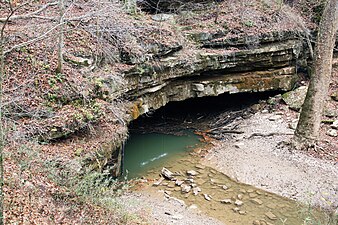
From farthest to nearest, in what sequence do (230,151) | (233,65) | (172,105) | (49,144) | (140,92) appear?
(172,105), (233,65), (230,151), (140,92), (49,144)

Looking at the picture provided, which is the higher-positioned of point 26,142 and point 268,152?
point 26,142

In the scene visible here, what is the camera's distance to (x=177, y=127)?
1262 cm

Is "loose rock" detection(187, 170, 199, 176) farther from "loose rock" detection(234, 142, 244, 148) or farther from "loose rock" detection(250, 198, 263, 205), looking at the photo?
"loose rock" detection(234, 142, 244, 148)

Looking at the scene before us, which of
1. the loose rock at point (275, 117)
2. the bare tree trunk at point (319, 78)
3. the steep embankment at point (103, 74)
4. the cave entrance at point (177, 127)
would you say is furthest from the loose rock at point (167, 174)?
the loose rock at point (275, 117)

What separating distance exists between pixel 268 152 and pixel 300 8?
310 inches

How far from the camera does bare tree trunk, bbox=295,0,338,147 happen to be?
9148 millimetres

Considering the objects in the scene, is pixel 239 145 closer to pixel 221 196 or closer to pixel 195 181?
pixel 195 181

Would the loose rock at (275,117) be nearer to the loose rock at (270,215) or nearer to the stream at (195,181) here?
the stream at (195,181)

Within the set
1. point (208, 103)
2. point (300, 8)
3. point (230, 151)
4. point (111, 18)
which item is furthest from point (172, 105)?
point (300, 8)

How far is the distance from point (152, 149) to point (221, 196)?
3508 millimetres

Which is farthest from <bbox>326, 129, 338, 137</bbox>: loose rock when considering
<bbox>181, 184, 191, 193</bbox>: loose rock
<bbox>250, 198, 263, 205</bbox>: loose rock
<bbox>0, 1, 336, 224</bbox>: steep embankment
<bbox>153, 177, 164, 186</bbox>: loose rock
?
<bbox>153, 177, 164, 186</bbox>: loose rock

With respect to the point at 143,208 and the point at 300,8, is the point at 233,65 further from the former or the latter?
the point at 143,208

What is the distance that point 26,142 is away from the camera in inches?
227

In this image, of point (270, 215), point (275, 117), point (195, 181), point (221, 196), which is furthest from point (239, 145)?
point (270, 215)
